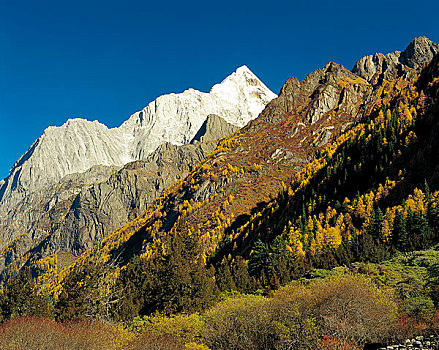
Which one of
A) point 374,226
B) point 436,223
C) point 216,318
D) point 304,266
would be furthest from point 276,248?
point 216,318

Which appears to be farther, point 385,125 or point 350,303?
point 385,125

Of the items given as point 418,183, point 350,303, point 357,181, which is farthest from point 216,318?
point 357,181

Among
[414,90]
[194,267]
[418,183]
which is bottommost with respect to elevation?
[194,267]

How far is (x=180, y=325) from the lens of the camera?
120ft

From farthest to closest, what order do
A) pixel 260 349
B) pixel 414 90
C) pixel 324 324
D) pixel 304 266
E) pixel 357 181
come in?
pixel 414 90 < pixel 357 181 < pixel 304 266 < pixel 260 349 < pixel 324 324

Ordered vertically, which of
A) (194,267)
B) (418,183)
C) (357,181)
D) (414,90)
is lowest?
(194,267)

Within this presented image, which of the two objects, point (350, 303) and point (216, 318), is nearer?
point (350, 303)

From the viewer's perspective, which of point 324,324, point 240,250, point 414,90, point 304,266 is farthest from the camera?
point 414,90

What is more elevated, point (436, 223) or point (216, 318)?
point (436, 223)

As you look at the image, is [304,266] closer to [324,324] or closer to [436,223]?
[436,223]

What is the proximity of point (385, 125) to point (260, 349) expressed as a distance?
14380 centimetres

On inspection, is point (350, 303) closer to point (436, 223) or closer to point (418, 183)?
point (436, 223)

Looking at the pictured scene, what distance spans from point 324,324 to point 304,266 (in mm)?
47766

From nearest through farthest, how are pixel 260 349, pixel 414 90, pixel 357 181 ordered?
pixel 260 349, pixel 357 181, pixel 414 90
